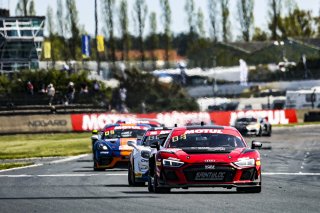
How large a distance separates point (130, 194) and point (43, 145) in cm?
3434

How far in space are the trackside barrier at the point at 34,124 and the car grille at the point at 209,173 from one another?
160 ft

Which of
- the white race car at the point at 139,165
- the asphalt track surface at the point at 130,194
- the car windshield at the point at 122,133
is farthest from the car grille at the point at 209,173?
the car windshield at the point at 122,133

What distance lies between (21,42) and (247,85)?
2135 cm

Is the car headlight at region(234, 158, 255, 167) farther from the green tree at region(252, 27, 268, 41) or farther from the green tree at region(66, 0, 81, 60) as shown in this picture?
the green tree at region(252, 27, 268, 41)

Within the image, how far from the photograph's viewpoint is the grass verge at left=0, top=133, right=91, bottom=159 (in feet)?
149

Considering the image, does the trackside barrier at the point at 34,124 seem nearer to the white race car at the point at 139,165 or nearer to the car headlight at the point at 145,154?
the white race car at the point at 139,165

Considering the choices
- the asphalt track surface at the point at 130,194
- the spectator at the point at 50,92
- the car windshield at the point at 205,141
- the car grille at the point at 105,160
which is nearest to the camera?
the asphalt track surface at the point at 130,194

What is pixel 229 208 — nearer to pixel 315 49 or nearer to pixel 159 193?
pixel 159 193

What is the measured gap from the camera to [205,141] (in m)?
19.6

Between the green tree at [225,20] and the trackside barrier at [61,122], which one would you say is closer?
the trackside barrier at [61,122]

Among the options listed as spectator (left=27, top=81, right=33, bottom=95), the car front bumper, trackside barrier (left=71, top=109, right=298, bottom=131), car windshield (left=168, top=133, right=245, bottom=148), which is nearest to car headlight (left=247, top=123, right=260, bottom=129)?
→ trackside barrier (left=71, top=109, right=298, bottom=131)

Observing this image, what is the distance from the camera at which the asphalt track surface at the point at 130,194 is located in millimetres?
15884

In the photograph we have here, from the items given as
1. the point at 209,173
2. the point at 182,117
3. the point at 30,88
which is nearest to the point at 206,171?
the point at 209,173

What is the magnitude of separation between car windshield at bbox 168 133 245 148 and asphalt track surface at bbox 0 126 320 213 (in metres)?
0.83
